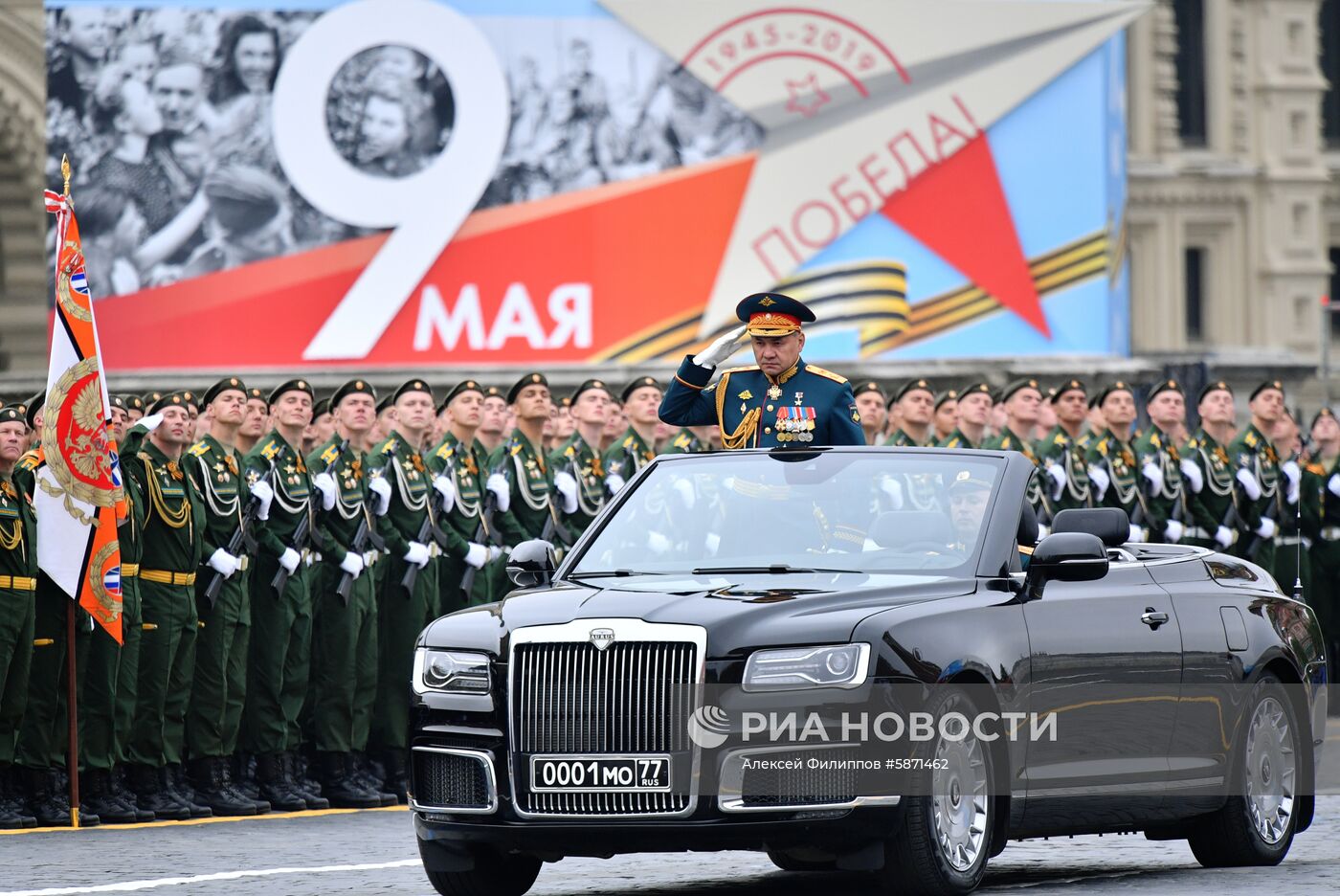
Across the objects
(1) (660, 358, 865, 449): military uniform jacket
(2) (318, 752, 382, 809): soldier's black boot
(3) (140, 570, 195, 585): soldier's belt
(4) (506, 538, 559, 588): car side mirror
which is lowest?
(2) (318, 752, 382, 809): soldier's black boot

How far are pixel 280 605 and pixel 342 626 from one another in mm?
451

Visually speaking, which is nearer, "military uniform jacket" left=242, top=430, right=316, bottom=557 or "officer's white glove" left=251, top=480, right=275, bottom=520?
"officer's white glove" left=251, top=480, right=275, bottom=520

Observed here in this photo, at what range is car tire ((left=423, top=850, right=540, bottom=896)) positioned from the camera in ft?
32.9

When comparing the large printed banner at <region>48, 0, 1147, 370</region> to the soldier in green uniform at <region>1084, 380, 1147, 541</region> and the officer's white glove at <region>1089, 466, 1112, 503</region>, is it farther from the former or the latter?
the officer's white glove at <region>1089, 466, 1112, 503</region>

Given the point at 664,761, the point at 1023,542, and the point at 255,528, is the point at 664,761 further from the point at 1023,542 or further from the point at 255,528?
the point at 255,528

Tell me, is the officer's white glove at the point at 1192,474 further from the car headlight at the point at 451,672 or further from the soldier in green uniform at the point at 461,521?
the car headlight at the point at 451,672

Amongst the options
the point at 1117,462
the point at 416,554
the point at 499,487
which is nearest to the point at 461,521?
the point at 499,487

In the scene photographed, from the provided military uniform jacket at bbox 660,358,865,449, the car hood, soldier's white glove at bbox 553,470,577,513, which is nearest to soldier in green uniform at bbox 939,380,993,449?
soldier's white glove at bbox 553,470,577,513

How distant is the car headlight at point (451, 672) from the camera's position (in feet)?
31.7

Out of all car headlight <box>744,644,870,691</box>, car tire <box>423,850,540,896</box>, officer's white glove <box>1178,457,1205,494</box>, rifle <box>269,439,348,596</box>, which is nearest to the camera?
car headlight <box>744,644,870,691</box>

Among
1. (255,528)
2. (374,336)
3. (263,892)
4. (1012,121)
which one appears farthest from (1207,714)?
(1012,121)

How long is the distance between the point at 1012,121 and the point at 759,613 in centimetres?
2334

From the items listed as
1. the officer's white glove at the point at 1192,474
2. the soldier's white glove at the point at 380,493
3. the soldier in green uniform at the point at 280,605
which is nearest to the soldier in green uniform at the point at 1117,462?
the officer's white glove at the point at 1192,474

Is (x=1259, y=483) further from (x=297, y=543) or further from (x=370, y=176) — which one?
(x=370, y=176)
